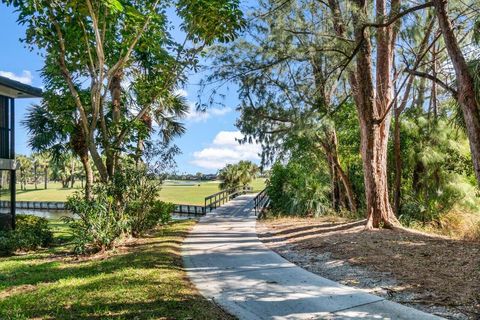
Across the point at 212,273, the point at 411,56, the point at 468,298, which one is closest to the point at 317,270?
the point at 212,273

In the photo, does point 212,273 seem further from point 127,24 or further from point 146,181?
point 127,24

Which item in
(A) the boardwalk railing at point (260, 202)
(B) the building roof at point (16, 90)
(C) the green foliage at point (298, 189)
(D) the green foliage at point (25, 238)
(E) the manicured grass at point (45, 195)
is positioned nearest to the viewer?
(D) the green foliage at point (25, 238)

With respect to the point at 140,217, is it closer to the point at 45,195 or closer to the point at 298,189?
the point at 298,189

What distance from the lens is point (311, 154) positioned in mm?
16906

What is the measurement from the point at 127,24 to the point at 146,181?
164 inches

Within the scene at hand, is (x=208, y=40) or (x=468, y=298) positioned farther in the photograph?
(x=208, y=40)

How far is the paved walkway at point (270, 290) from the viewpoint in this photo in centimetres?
436

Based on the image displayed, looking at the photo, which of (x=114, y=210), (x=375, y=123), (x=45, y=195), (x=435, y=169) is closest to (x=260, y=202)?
(x=435, y=169)

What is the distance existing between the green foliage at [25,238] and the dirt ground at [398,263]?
6331 millimetres

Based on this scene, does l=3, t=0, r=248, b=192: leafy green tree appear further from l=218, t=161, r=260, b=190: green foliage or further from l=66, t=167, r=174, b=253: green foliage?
l=218, t=161, r=260, b=190: green foliage

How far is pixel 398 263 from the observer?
635 centimetres

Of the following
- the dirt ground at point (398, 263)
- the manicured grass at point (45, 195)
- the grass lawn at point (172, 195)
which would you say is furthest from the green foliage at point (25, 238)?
the manicured grass at point (45, 195)

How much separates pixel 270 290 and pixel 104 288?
2319 mm

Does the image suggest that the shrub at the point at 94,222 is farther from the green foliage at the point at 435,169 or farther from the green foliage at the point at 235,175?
the green foliage at the point at 235,175
